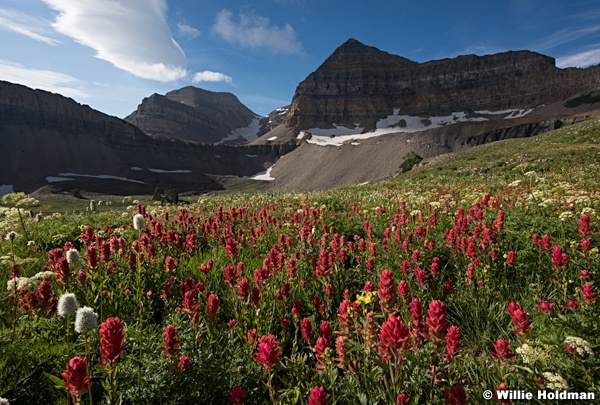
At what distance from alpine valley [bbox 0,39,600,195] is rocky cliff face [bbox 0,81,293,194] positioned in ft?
1.64

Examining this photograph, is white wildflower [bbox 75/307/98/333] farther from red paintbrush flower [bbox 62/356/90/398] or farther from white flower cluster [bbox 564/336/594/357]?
white flower cluster [bbox 564/336/594/357]

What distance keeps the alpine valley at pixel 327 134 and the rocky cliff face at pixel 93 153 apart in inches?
19.7

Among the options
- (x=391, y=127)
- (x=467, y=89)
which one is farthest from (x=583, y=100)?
(x=391, y=127)

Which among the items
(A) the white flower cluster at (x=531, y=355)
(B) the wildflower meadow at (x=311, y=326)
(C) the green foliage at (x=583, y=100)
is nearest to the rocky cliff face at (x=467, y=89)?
(C) the green foliage at (x=583, y=100)

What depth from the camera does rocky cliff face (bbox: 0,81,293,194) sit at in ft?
427

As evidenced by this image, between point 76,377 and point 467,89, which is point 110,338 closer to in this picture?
point 76,377

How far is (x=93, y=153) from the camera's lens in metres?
152

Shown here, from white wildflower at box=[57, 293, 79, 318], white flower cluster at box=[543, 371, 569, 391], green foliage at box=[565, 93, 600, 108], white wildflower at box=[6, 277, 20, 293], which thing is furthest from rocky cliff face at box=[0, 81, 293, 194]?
white flower cluster at box=[543, 371, 569, 391]

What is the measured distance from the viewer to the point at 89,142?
155750 mm

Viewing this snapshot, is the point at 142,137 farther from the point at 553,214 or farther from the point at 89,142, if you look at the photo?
the point at 553,214

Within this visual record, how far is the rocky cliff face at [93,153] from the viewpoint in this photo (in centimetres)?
13012

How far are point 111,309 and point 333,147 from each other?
13171 centimetres

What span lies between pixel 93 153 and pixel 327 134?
393 feet

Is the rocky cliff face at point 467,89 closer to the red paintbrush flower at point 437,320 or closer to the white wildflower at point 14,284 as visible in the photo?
the red paintbrush flower at point 437,320
